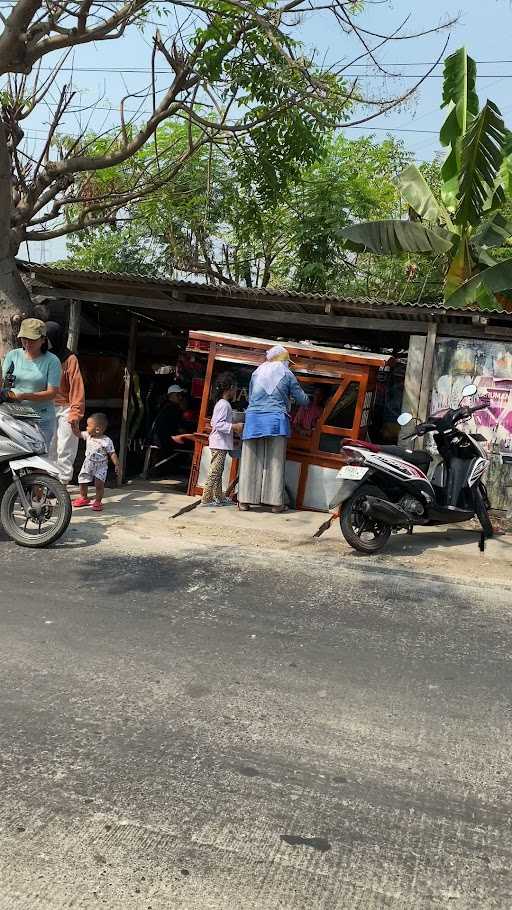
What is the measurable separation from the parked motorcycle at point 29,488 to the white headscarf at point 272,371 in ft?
9.09

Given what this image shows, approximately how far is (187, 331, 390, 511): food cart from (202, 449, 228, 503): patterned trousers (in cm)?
27

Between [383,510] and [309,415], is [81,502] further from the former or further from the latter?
[383,510]

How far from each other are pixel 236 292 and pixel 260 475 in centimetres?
214

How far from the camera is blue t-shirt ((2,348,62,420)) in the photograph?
7324 mm

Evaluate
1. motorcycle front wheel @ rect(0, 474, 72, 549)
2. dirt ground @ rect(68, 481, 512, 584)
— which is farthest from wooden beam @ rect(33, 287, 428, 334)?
motorcycle front wheel @ rect(0, 474, 72, 549)

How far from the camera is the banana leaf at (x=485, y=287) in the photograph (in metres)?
8.52

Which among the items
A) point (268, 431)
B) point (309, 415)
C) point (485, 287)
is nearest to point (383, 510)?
point (268, 431)

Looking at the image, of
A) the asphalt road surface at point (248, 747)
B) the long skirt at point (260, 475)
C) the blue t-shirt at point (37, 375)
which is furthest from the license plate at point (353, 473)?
the blue t-shirt at point (37, 375)

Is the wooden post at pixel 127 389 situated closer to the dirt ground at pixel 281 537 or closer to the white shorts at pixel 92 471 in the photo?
the dirt ground at pixel 281 537

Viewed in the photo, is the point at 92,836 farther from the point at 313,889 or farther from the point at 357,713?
the point at 357,713

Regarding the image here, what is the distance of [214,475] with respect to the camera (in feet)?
29.2

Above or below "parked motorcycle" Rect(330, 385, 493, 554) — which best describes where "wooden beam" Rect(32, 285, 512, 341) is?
above

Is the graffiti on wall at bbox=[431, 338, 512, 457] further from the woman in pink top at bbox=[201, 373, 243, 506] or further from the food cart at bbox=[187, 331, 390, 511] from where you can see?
the woman in pink top at bbox=[201, 373, 243, 506]

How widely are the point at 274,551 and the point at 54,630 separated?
8.90 feet
